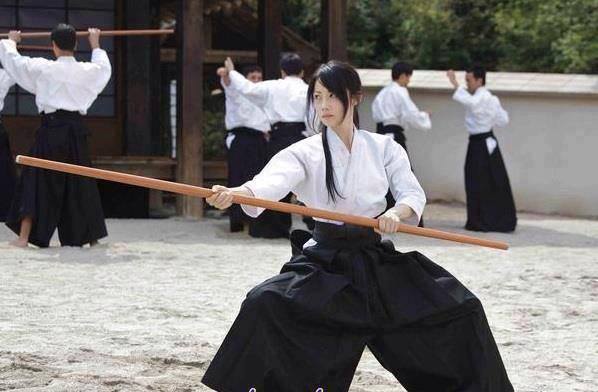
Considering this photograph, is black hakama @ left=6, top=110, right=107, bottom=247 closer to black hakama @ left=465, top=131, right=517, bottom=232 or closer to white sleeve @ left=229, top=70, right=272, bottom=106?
white sleeve @ left=229, top=70, right=272, bottom=106

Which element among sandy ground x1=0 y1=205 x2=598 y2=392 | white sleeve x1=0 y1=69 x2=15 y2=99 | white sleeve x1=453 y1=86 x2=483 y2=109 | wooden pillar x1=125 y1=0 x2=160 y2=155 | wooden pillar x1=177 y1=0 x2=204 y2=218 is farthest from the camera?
wooden pillar x1=125 y1=0 x2=160 y2=155

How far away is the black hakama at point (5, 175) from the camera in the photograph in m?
10.4

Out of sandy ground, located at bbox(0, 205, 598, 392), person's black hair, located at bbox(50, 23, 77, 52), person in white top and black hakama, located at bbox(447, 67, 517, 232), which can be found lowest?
sandy ground, located at bbox(0, 205, 598, 392)

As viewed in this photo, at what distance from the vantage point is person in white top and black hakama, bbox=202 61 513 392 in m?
3.91

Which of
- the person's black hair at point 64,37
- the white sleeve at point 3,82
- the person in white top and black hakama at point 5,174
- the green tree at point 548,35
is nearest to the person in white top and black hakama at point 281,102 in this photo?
the person's black hair at point 64,37

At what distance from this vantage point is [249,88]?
10.1 meters

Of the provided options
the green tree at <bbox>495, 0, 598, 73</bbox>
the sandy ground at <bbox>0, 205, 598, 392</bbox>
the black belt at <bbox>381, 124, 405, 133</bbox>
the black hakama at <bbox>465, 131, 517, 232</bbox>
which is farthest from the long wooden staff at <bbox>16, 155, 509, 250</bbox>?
the green tree at <bbox>495, 0, 598, 73</bbox>

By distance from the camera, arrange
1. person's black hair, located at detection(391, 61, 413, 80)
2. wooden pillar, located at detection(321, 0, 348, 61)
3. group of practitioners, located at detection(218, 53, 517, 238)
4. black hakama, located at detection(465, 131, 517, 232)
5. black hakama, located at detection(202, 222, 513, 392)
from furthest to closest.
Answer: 1. wooden pillar, located at detection(321, 0, 348, 61)
2. black hakama, located at detection(465, 131, 517, 232)
3. person's black hair, located at detection(391, 61, 413, 80)
4. group of practitioners, located at detection(218, 53, 517, 238)
5. black hakama, located at detection(202, 222, 513, 392)

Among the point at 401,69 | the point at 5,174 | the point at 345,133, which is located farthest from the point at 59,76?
the point at 345,133

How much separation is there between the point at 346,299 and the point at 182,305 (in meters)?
2.90

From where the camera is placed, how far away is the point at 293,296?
13.0 feet

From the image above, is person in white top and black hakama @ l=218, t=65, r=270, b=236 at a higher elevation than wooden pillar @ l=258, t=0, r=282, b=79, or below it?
below

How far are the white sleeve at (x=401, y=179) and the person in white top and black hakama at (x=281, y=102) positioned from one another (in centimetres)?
583

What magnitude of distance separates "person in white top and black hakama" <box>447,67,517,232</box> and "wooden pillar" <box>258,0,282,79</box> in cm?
189
